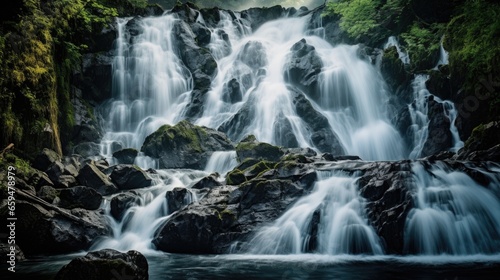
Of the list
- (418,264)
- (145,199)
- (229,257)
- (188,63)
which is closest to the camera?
(418,264)

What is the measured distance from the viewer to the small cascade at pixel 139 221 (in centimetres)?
1135

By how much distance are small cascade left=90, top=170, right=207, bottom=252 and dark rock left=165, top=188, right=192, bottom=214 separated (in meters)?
0.10

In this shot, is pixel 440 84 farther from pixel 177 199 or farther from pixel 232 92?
pixel 177 199

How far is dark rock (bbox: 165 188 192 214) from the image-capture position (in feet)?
41.3

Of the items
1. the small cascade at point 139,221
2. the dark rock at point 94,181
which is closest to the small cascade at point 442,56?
the small cascade at point 139,221

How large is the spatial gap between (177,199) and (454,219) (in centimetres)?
822

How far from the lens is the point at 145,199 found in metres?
13.2

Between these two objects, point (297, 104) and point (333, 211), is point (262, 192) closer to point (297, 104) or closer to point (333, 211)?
point (333, 211)

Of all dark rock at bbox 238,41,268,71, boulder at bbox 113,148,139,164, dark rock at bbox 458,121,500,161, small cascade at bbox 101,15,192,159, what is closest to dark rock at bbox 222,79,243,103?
small cascade at bbox 101,15,192,159

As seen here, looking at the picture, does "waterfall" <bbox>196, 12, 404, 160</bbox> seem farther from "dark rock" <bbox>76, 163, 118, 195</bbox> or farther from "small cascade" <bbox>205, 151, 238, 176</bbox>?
"dark rock" <bbox>76, 163, 118, 195</bbox>

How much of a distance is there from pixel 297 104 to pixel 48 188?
14.3m

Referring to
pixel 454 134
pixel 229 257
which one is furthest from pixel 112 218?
pixel 454 134

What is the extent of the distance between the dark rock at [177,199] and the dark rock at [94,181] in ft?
8.65

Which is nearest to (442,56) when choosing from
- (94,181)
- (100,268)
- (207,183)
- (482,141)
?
(482,141)
